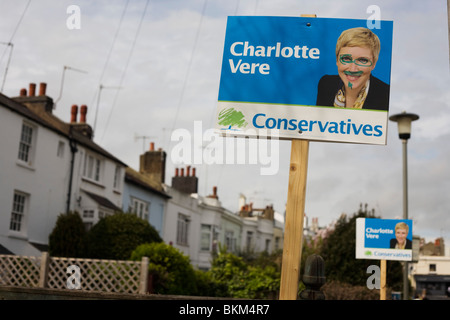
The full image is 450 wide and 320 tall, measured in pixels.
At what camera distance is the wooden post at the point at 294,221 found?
14.3 feet

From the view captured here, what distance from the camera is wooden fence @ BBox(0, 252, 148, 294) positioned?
49.7ft

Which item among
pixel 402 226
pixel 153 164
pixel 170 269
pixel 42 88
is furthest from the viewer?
pixel 153 164

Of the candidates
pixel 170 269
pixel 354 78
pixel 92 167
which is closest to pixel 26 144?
pixel 92 167

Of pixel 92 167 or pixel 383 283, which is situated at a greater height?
pixel 92 167

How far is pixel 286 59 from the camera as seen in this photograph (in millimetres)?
4574

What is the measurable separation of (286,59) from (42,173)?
754 inches

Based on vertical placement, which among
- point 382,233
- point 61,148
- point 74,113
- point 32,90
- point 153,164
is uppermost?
point 32,90

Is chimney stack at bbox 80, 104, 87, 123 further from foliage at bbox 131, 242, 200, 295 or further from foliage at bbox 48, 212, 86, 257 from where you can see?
foliage at bbox 131, 242, 200, 295

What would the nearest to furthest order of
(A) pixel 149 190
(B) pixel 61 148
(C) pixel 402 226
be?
(C) pixel 402 226 < (B) pixel 61 148 < (A) pixel 149 190

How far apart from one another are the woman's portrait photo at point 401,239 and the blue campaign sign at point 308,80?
5.11 meters

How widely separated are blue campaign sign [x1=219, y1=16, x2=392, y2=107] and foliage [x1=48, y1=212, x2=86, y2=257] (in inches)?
702

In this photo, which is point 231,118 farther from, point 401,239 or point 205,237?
point 205,237

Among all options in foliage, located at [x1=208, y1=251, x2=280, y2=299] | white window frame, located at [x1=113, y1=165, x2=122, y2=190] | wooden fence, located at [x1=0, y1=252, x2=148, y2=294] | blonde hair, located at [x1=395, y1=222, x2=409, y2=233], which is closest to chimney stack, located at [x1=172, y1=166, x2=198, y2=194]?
white window frame, located at [x1=113, y1=165, x2=122, y2=190]

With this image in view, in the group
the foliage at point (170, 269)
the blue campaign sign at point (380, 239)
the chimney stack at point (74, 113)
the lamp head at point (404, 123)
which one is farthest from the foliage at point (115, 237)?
the blue campaign sign at point (380, 239)
